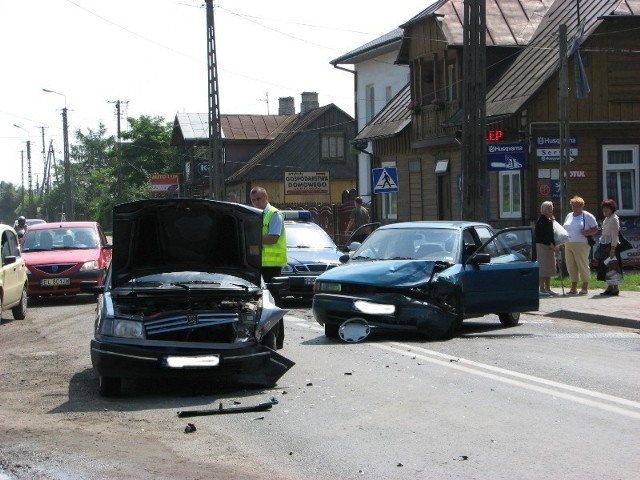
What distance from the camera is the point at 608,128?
3027 cm

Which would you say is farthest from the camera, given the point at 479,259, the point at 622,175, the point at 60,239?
the point at 622,175

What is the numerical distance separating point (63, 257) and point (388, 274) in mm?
10635

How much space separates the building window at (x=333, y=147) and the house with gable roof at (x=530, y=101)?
31953mm

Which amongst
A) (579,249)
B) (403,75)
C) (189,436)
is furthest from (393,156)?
(189,436)

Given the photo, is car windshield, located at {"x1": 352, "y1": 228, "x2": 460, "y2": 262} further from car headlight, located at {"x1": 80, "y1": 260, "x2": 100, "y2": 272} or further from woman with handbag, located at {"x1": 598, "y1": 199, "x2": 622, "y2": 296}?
car headlight, located at {"x1": 80, "y1": 260, "x2": 100, "y2": 272}

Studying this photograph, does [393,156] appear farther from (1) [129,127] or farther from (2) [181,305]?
(1) [129,127]


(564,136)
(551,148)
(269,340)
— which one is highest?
(564,136)

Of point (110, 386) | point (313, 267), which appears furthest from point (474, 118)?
point (110, 386)

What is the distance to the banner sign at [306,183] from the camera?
4984cm

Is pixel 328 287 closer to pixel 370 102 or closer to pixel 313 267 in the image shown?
pixel 313 267

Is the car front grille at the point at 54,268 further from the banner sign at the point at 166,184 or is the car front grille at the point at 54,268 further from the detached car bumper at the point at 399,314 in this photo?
the banner sign at the point at 166,184

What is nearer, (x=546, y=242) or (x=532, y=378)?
(x=532, y=378)

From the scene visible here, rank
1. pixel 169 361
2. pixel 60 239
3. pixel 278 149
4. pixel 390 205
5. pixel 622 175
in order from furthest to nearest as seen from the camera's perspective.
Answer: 1. pixel 278 149
2. pixel 390 205
3. pixel 622 175
4. pixel 60 239
5. pixel 169 361

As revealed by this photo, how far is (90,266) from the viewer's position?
22.7 metres
